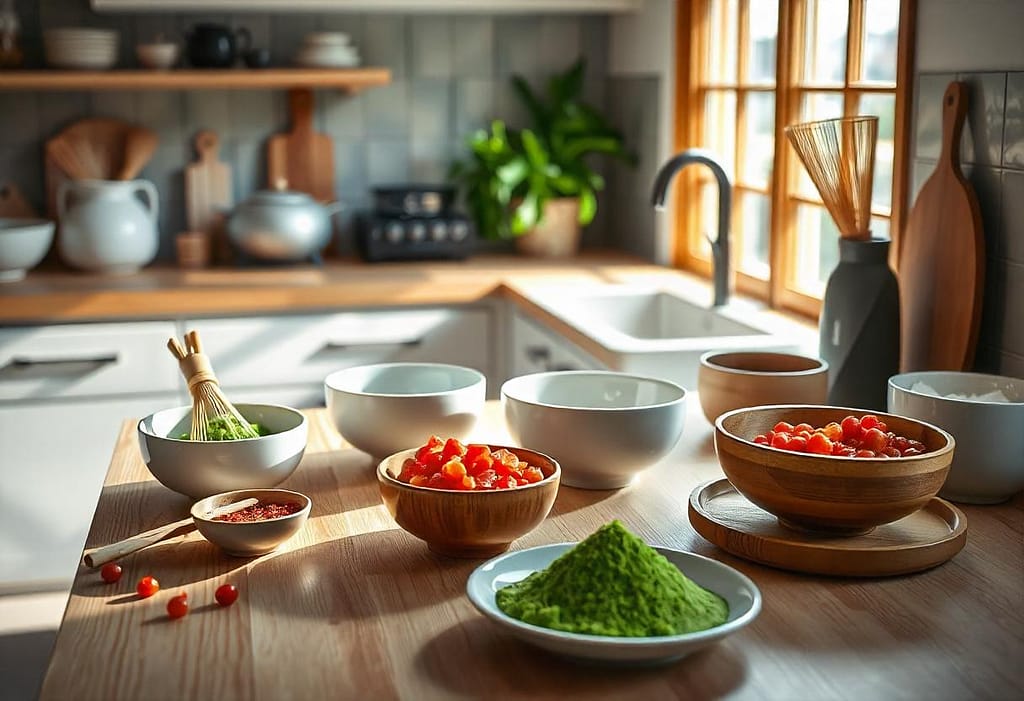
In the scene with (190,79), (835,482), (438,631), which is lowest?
(438,631)

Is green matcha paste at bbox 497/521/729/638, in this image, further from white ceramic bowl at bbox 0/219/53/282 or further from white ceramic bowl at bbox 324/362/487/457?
white ceramic bowl at bbox 0/219/53/282

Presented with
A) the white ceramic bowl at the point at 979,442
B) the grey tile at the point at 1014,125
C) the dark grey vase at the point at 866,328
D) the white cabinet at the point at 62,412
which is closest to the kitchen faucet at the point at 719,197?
the dark grey vase at the point at 866,328

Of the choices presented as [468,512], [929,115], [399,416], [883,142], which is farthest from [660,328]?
[468,512]

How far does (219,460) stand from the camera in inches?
57.9

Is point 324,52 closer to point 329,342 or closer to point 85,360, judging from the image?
point 329,342

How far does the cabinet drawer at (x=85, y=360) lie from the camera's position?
3.09 meters

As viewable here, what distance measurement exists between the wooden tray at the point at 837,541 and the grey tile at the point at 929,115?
0.89 metres

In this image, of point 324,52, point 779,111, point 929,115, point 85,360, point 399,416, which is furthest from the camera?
point 324,52

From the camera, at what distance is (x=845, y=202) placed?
6.47 ft

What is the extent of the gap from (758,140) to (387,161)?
1295mm

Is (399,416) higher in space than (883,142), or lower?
lower

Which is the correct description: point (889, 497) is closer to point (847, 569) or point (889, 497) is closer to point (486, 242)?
point (847, 569)

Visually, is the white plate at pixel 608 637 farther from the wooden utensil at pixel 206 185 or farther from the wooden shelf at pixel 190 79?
the wooden utensil at pixel 206 185

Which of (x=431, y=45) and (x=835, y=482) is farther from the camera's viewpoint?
(x=431, y=45)
